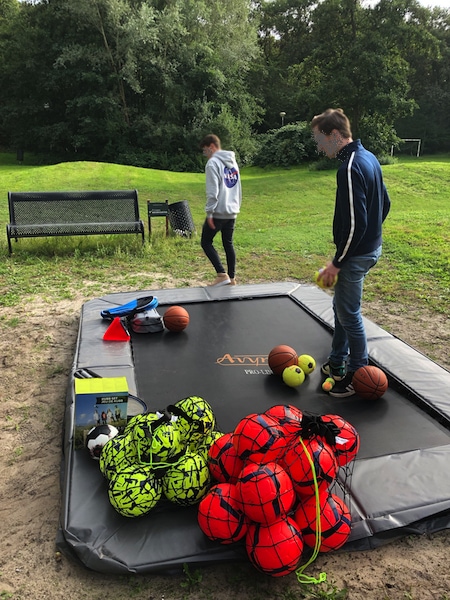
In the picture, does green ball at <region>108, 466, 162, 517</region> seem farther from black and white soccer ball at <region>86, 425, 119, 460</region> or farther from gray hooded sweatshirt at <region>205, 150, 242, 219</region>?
gray hooded sweatshirt at <region>205, 150, 242, 219</region>

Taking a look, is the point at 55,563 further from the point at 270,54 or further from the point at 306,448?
the point at 270,54

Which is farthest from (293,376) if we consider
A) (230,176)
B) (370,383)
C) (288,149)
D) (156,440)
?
(288,149)

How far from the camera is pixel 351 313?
3043mm

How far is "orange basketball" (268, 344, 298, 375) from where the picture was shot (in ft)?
10.8

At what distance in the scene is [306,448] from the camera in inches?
79.4

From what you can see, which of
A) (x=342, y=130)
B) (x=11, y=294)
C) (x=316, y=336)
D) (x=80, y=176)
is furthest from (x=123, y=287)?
(x=80, y=176)

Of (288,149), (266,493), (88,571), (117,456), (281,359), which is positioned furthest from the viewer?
(288,149)

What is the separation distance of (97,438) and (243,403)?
3.16ft

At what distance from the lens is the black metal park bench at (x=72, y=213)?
7.21m

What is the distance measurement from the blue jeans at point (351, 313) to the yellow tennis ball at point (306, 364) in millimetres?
134

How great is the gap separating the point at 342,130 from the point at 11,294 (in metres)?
4.20

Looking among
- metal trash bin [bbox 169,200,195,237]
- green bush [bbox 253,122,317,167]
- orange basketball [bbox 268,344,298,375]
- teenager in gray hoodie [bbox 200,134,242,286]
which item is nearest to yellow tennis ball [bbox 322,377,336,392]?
orange basketball [bbox 268,344,298,375]

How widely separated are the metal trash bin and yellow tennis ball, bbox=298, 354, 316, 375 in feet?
16.9

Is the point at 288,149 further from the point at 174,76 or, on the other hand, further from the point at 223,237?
the point at 223,237
